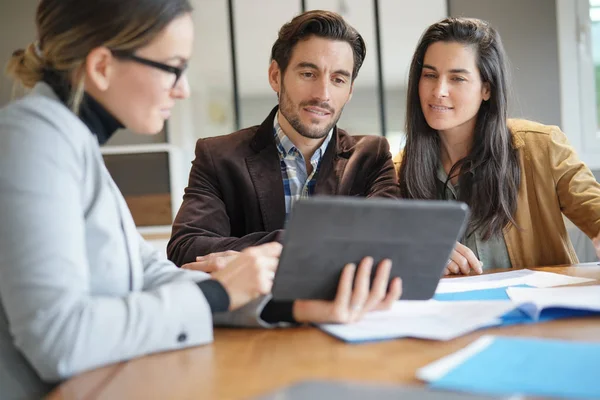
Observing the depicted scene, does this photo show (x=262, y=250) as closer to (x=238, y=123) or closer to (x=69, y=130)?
(x=69, y=130)

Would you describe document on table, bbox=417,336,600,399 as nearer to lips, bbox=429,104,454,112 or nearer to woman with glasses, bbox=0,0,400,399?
woman with glasses, bbox=0,0,400,399

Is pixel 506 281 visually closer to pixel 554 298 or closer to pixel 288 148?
pixel 554 298

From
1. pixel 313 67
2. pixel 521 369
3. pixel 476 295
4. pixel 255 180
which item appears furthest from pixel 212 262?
pixel 521 369

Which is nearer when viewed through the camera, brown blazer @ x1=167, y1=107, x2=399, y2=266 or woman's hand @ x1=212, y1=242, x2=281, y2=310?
woman's hand @ x1=212, y1=242, x2=281, y2=310

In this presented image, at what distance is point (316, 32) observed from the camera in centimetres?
221

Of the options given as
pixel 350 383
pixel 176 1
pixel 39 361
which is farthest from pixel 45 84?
pixel 350 383

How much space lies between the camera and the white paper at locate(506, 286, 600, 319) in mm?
1078

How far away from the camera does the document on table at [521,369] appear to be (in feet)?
2.34

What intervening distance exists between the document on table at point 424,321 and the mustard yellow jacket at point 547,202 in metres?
1.01

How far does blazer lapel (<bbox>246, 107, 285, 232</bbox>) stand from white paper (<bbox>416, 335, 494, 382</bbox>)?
1.24 metres

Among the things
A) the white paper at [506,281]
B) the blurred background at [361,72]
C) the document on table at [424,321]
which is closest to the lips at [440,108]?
the white paper at [506,281]

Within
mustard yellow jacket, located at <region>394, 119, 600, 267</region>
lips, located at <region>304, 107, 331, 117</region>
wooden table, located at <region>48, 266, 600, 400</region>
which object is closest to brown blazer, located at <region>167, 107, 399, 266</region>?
lips, located at <region>304, 107, 331, 117</region>

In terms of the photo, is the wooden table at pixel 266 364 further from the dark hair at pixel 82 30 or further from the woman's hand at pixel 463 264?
the woman's hand at pixel 463 264

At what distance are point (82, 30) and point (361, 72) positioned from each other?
3462 millimetres
